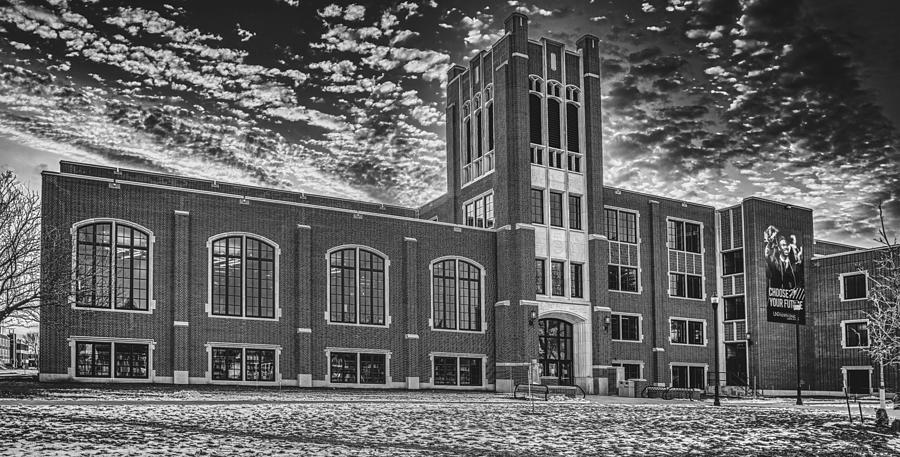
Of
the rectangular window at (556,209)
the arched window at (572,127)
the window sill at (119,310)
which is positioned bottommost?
the window sill at (119,310)

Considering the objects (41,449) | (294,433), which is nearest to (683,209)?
(294,433)

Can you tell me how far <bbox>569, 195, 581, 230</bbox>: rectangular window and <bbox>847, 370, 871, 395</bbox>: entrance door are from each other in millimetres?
21357

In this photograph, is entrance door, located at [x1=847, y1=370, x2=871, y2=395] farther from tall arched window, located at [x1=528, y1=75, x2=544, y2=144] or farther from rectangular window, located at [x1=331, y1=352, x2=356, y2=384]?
rectangular window, located at [x1=331, y1=352, x2=356, y2=384]

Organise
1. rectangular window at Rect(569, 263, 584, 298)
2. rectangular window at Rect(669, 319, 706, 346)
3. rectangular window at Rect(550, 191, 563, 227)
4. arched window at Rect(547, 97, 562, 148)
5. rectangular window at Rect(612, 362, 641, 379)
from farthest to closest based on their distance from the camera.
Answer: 1. rectangular window at Rect(669, 319, 706, 346)
2. rectangular window at Rect(612, 362, 641, 379)
3. arched window at Rect(547, 97, 562, 148)
4. rectangular window at Rect(569, 263, 584, 298)
5. rectangular window at Rect(550, 191, 563, 227)

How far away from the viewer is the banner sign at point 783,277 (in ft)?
189

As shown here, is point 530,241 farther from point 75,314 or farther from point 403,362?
point 75,314

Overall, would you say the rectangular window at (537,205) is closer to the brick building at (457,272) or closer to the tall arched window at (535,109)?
the brick building at (457,272)

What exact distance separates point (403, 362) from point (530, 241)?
1036 cm

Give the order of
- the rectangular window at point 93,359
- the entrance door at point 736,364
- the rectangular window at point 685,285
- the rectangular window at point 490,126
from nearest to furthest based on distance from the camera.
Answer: the rectangular window at point 93,359
the rectangular window at point 490,126
the rectangular window at point 685,285
the entrance door at point 736,364

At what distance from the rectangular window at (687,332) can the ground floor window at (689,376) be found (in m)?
1.70

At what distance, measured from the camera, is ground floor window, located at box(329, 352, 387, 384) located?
43344mm

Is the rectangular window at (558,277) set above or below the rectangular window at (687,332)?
above

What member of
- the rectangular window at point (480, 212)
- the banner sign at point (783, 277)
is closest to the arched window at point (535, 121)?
the rectangular window at point (480, 212)

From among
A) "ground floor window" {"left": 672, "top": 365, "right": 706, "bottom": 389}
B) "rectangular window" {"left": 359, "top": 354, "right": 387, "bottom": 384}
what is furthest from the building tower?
"ground floor window" {"left": 672, "top": 365, "right": 706, "bottom": 389}
